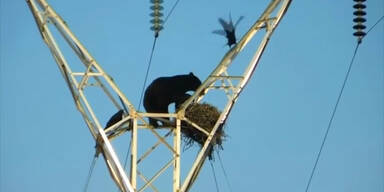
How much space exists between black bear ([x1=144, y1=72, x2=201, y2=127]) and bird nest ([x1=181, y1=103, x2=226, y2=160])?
614 millimetres

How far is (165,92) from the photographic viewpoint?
131875mm

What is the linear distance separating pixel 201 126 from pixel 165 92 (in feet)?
4.44

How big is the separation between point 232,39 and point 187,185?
12.8 feet

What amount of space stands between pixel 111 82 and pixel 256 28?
3.92m

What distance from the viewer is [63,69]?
430ft

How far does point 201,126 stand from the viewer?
5172 inches

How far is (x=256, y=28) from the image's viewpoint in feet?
431

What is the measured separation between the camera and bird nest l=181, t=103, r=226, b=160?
431ft

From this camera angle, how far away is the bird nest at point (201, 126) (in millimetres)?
131375

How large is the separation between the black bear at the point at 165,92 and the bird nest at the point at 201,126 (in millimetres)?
614

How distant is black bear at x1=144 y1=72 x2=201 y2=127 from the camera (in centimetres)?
13175

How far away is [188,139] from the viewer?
13150cm

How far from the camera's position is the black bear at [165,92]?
132 m

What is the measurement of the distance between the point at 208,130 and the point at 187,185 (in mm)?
1565
